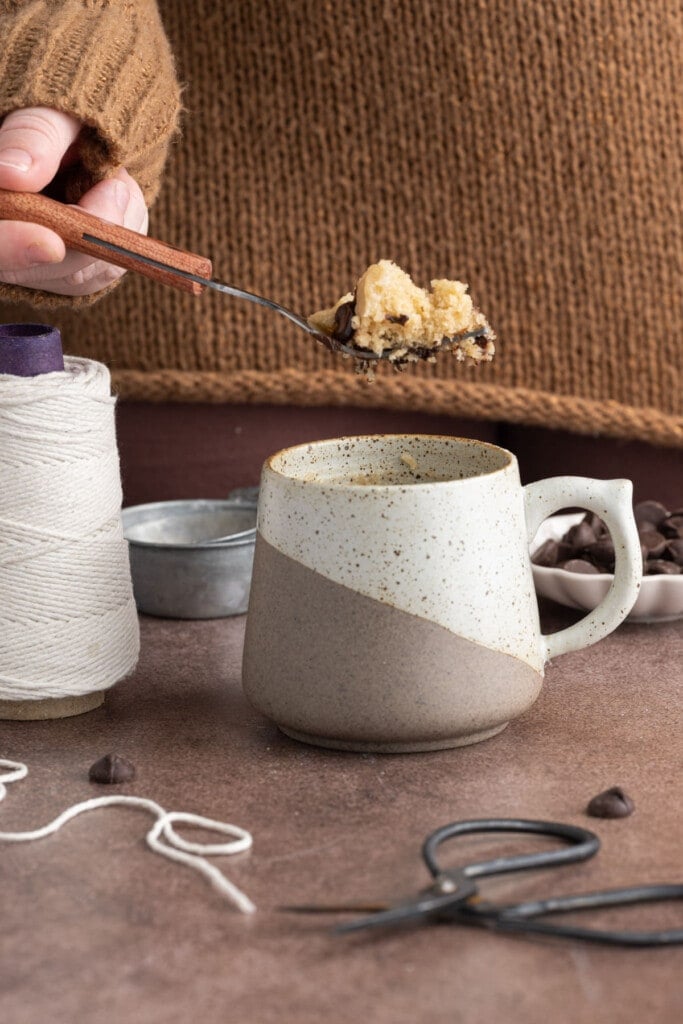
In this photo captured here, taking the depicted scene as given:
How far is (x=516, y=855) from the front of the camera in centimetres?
58

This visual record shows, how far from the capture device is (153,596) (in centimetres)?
93

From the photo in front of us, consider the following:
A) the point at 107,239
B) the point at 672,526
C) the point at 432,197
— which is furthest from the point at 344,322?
the point at 432,197

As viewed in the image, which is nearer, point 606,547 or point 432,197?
point 606,547

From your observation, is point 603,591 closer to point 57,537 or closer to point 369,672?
point 369,672

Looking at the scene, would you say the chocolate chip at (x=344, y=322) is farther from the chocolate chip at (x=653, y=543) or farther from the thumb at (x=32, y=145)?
the chocolate chip at (x=653, y=543)

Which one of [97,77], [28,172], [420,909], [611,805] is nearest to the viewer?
[420,909]

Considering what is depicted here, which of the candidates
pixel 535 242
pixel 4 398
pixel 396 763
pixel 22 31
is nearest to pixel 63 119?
pixel 22 31

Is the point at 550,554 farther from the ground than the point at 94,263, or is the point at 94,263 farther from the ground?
the point at 94,263

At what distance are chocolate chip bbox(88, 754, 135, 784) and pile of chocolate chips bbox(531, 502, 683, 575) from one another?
1.20ft

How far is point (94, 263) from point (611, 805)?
1.65 feet

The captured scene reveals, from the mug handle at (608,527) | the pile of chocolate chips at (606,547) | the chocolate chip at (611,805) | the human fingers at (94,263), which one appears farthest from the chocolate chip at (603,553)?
the human fingers at (94,263)

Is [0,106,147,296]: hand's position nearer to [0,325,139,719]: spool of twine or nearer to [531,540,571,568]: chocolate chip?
[0,325,139,719]: spool of twine

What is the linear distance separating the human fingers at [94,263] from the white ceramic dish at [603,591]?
38cm

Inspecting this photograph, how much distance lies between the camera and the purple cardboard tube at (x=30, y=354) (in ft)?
2.38
